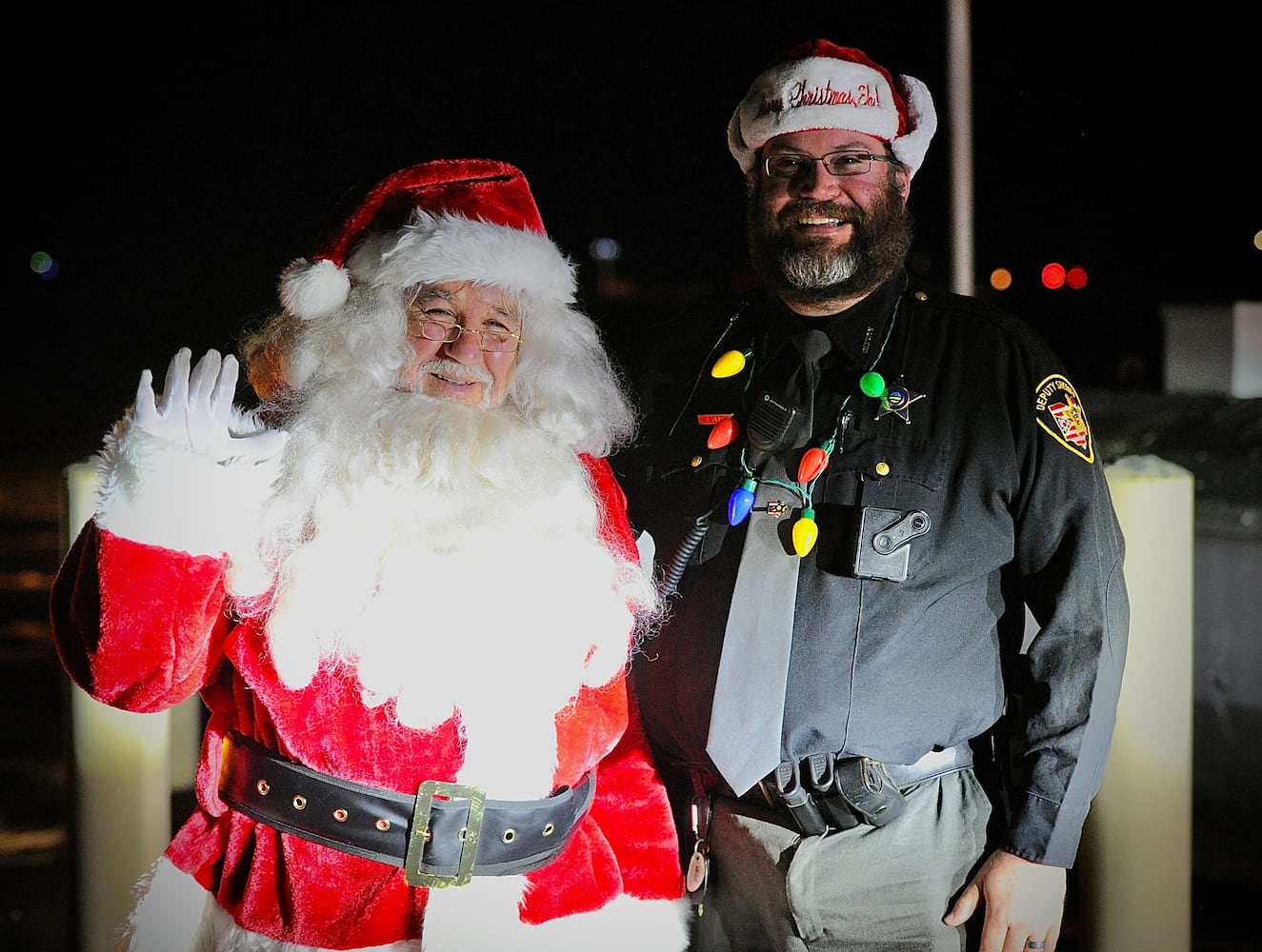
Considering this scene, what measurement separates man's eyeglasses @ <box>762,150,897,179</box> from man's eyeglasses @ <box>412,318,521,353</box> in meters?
0.66

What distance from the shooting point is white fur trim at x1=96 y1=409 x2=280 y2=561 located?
164cm

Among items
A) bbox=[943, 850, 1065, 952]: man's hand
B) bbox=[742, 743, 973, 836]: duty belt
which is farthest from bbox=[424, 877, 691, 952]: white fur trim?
bbox=[943, 850, 1065, 952]: man's hand

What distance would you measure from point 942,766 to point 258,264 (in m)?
2.23

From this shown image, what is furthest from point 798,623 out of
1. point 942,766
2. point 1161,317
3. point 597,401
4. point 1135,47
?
point 1161,317

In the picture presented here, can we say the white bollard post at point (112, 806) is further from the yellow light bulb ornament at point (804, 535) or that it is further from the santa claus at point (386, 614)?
the yellow light bulb ornament at point (804, 535)

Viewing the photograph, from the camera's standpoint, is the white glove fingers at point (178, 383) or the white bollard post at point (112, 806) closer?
the white glove fingers at point (178, 383)

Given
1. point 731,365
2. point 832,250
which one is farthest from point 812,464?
point 832,250

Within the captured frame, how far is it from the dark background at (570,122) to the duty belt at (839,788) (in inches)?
51.3

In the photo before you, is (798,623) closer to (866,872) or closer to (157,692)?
(866,872)

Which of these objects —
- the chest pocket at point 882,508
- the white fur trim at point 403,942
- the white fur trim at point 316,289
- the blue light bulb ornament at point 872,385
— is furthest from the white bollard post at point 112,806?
the blue light bulb ornament at point 872,385

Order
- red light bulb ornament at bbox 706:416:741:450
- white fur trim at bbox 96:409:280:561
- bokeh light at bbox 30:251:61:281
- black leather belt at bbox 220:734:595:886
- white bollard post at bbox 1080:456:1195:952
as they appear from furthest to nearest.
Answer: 1. bokeh light at bbox 30:251:61:281
2. white bollard post at bbox 1080:456:1195:952
3. red light bulb ornament at bbox 706:416:741:450
4. black leather belt at bbox 220:734:595:886
5. white fur trim at bbox 96:409:280:561

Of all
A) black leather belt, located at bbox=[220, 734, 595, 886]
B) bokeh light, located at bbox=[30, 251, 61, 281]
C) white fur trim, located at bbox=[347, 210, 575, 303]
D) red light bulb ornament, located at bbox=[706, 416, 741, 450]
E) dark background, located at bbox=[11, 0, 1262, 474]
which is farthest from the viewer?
bokeh light, located at bbox=[30, 251, 61, 281]

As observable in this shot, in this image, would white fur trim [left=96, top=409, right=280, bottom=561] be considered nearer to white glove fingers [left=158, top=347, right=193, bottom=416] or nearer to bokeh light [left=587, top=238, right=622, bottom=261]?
white glove fingers [left=158, top=347, right=193, bottom=416]

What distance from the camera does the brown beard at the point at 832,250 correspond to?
214 cm
